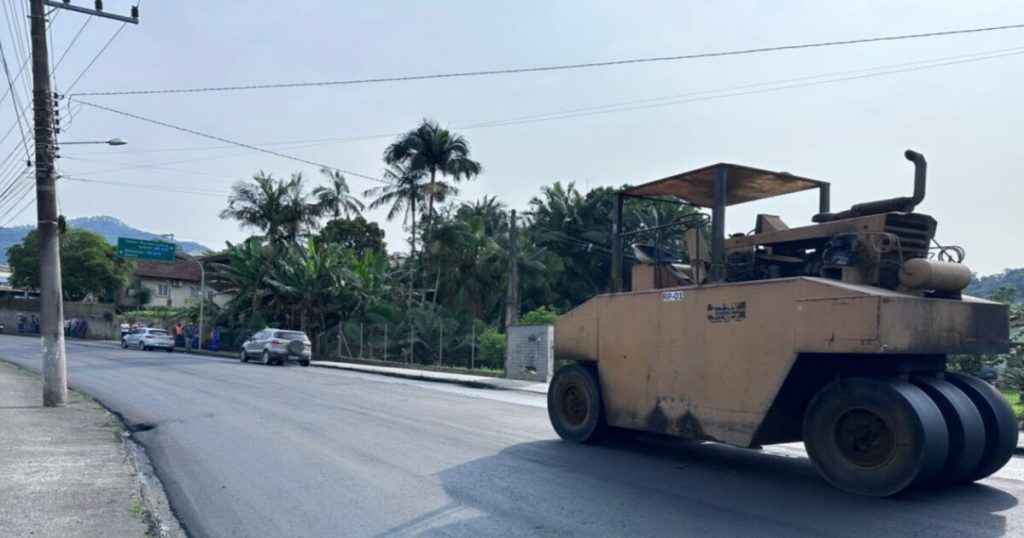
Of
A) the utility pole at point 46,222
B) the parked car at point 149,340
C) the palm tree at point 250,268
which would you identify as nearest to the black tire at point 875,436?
the utility pole at point 46,222

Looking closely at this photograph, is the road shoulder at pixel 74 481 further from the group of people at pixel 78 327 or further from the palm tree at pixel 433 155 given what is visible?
the group of people at pixel 78 327

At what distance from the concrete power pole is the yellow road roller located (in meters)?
10.9

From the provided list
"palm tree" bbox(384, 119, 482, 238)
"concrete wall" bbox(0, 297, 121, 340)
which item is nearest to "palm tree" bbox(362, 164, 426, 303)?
"palm tree" bbox(384, 119, 482, 238)

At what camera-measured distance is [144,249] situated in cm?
4812

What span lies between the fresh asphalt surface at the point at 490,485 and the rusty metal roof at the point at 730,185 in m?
3.16

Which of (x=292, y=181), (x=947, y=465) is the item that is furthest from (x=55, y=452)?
(x=292, y=181)

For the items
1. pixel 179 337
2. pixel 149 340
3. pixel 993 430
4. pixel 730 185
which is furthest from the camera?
pixel 179 337

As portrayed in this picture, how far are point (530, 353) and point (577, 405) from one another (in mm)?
14282

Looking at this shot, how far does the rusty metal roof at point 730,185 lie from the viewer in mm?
9570

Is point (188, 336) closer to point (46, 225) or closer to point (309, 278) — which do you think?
point (309, 278)

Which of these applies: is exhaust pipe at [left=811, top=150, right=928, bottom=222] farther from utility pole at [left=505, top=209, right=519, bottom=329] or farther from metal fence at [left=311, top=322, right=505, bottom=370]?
metal fence at [left=311, top=322, right=505, bottom=370]

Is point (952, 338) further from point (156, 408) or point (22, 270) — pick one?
point (22, 270)

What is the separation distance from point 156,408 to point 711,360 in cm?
1140

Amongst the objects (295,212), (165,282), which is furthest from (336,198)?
(165,282)
